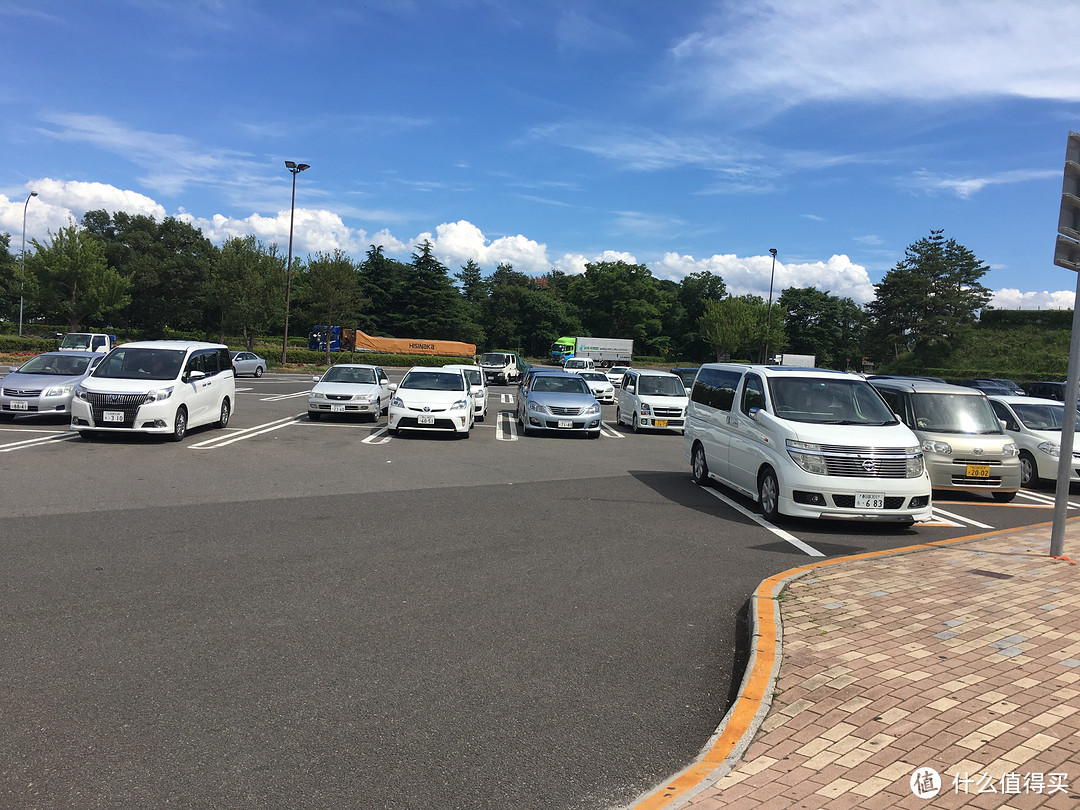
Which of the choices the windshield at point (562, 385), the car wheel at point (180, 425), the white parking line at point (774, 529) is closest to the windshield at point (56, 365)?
the car wheel at point (180, 425)

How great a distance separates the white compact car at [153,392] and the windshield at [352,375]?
131 inches

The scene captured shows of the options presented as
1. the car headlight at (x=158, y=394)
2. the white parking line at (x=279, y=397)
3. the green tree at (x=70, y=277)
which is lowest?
the white parking line at (x=279, y=397)

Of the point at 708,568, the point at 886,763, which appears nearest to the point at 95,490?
the point at 708,568

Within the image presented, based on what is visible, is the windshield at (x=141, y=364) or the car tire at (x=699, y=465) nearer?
the car tire at (x=699, y=465)

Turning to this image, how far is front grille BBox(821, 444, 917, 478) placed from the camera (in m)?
8.35

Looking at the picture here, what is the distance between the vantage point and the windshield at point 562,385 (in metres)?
18.5

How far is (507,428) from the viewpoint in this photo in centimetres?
1911

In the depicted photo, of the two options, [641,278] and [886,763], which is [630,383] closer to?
[886,763]

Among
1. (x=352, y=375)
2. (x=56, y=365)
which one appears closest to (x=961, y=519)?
(x=352, y=375)

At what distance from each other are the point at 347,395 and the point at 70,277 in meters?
43.8

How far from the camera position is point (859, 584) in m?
6.05

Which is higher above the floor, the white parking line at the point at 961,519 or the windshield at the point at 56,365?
the windshield at the point at 56,365

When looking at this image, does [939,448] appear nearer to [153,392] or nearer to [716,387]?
[716,387]

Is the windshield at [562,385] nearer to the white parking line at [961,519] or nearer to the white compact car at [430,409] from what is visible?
the white compact car at [430,409]
